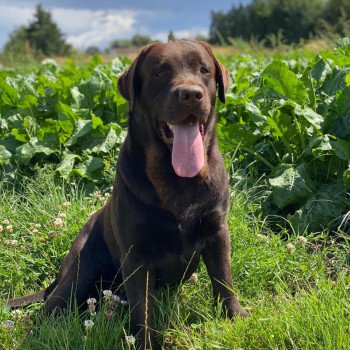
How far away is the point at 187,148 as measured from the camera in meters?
2.91

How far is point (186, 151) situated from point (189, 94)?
314 mm

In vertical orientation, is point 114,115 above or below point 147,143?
below

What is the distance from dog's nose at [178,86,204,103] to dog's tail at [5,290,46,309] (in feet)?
5.39

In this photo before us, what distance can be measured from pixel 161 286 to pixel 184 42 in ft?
4.70

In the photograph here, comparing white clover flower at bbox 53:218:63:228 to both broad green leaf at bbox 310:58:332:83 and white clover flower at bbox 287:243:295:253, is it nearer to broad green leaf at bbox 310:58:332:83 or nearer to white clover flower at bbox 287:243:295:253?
white clover flower at bbox 287:243:295:253

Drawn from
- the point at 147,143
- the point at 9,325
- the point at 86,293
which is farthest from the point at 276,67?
the point at 9,325

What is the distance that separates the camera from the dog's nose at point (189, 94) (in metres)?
2.74

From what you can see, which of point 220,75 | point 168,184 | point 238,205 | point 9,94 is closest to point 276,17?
point 9,94

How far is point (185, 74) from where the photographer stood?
2.96 m

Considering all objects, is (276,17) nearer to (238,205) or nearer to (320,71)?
(320,71)

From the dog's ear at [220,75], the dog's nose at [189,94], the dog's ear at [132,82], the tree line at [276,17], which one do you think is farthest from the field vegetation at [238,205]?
the tree line at [276,17]

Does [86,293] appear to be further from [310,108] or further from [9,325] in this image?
[310,108]

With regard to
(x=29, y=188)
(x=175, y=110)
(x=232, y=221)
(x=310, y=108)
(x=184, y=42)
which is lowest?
(x=29, y=188)

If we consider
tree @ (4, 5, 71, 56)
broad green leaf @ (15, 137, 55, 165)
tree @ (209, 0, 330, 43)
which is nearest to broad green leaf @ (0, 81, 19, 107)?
broad green leaf @ (15, 137, 55, 165)
